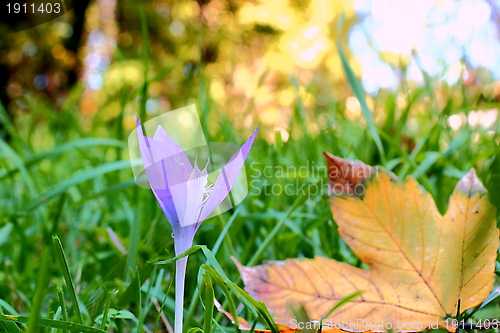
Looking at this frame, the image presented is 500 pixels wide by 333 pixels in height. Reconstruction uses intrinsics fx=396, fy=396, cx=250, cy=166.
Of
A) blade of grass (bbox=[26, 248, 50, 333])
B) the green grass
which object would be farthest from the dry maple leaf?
blade of grass (bbox=[26, 248, 50, 333])

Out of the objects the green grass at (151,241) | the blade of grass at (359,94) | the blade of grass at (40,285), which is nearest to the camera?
the blade of grass at (40,285)

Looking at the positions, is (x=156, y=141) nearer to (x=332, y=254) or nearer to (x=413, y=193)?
(x=413, y=193)

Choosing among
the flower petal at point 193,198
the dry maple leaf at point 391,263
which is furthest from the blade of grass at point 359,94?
the flower petal at point 193,198

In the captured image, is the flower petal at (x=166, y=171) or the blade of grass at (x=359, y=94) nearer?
the flower petal at (x=166, y=171)

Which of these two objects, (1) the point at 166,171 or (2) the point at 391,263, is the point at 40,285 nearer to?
(1) the point at 166,171

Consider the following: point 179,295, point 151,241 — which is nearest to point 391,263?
point 179,295

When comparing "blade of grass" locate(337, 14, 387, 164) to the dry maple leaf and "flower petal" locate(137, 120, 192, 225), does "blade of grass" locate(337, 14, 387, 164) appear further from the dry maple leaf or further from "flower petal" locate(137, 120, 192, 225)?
"flower petal" locate(137, 120, 192, 225)

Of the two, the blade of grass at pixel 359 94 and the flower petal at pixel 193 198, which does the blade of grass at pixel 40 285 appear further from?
the blade of grass at pixel 359 94
